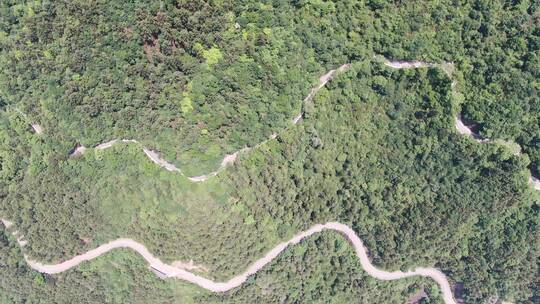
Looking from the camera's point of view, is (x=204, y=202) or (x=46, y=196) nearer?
(x=204, y=202)

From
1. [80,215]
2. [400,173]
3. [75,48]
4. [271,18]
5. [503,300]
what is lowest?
[503,300]

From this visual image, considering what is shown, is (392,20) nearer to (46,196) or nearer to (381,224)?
(381,224)

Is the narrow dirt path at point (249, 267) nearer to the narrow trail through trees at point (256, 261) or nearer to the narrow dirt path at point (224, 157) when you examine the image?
the narrow trail through trees at point (256, 261)

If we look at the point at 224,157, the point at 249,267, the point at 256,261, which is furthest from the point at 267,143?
the point at 249,267

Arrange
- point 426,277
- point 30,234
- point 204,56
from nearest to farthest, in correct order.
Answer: point 204,56
point 30,234
point 426,277

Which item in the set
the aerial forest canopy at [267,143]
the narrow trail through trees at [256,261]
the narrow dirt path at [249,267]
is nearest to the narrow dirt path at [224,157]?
the narrow trail through trees at [256,261]

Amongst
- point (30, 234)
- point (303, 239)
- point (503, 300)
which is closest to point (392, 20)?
point (303, 239)

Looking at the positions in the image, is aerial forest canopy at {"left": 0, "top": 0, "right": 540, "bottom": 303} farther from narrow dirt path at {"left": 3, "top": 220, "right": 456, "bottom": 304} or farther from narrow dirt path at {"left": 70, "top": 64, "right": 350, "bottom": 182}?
narrow dirt path at {"left": 3, "top": 220, "right": 456, "bottom": 304}

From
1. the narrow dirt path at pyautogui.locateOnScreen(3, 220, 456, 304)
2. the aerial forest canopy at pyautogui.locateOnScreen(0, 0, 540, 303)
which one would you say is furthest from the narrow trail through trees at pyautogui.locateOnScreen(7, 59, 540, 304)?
the aerial forest canopy at pyautogui.locateOnScreen(0, 0, 540, 303)
